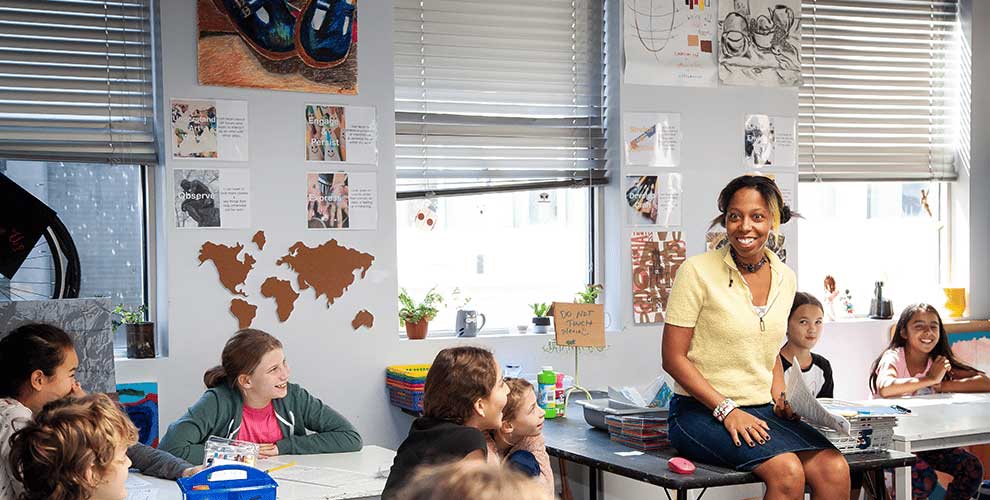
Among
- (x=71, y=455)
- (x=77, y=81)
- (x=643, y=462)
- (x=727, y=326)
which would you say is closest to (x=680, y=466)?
(x=643, y=462)

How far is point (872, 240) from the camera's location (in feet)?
18.6

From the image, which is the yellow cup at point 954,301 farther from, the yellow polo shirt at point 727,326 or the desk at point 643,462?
the yellow polo shirt at point 727,326

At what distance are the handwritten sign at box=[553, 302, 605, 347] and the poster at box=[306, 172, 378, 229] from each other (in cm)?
87

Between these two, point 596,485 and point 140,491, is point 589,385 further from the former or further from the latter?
point 140,491

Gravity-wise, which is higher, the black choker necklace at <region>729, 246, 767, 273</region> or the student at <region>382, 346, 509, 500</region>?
the black choker necklace at <region>729, 246, 767, 273</region>

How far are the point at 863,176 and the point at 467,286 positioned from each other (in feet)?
7.12

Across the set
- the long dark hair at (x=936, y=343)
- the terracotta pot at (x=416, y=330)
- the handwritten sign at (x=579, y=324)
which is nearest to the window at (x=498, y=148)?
the terracotta pot at (x=416, y=330)

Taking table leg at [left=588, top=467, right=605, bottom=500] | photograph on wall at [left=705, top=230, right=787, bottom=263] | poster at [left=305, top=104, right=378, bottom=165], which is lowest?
table leg at [left=588, top=467, right=605, bottom=500]

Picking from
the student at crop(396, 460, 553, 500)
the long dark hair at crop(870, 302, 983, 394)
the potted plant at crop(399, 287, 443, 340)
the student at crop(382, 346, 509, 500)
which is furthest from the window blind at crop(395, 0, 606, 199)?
the student at crop(396, 460, 553, 500)

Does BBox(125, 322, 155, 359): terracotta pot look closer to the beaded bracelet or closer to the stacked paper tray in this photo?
the stacked paper tray

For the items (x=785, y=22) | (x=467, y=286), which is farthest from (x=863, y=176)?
(x=467, y=286)

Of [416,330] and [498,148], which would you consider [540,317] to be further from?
[498,148]

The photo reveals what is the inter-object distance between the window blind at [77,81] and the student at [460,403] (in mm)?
1844

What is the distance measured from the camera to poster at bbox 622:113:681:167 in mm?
4871
